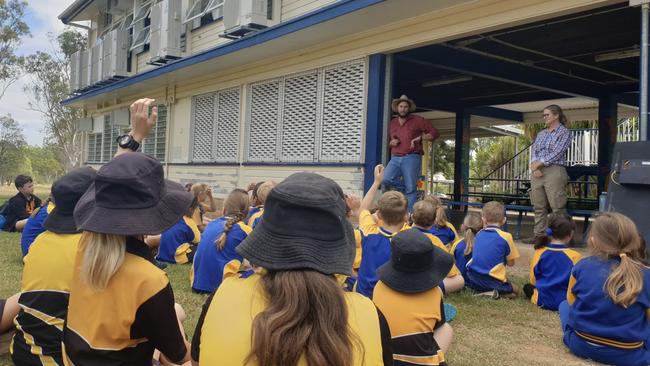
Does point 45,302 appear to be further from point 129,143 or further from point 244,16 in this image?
point 244,16

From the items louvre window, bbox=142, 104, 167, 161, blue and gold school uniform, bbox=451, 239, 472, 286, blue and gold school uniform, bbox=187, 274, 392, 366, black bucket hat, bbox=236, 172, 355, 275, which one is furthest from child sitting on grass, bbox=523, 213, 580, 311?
louvre window, bbox=142, 104, 167, 161

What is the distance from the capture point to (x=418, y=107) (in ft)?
50.7

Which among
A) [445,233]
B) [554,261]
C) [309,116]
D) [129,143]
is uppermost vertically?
[309,116]

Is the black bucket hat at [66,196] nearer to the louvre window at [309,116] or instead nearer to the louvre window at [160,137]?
the louvre window at [309,116]

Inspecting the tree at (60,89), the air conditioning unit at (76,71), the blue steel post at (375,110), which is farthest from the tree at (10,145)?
the blue steel post at (375,110)

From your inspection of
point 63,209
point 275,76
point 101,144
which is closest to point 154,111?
point 63,209

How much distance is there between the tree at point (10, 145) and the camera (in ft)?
123

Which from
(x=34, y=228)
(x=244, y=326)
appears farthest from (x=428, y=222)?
(x=244, y=326)

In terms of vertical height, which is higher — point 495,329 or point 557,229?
point 557,229

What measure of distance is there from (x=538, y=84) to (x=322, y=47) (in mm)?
5510

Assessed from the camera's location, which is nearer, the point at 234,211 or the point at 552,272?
the point at 552,272

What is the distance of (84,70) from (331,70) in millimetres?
11023

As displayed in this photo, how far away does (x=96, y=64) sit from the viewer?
15.9 m

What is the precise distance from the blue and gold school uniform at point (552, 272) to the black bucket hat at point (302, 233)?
414cm
